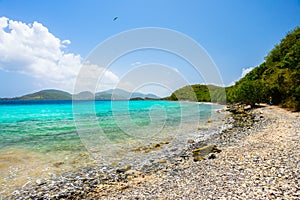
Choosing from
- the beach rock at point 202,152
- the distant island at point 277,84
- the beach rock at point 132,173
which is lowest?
the beach rock at point 132,173

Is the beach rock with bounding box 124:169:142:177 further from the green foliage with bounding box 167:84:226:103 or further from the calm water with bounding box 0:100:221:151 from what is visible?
the green foliage with bounding box 167:84:226:103

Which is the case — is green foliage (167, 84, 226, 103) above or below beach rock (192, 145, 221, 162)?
above

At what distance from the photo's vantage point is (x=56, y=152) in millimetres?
13398

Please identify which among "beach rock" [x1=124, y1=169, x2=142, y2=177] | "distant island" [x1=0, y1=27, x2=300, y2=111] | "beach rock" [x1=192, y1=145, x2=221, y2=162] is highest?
"distant island" [x1=0, y1=27, x2=300, y2=111]

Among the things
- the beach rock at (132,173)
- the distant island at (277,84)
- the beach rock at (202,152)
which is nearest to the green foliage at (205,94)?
the distant island at (277,84)

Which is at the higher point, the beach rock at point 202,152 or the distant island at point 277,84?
the distant island at point 277,84

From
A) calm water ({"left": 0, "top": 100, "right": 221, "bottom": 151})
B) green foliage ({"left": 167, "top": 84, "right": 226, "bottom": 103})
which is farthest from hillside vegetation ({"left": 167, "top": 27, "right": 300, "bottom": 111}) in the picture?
green foliage ({"left": 167, "top": 84, "right": 226, "bottom": 103})

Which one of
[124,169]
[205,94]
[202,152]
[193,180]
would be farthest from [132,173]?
[205,94]

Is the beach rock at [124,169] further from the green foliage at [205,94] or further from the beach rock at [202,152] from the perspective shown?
the green foliage at [205,94]

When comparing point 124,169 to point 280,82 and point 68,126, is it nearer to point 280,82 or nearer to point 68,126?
point 68,126

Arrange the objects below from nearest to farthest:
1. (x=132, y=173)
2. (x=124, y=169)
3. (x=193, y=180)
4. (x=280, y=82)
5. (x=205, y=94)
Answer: (x=193, y=180) < (x=132, y=173) < (x=124, y=169) < (x=280, y=82) < (x=205, y=94)

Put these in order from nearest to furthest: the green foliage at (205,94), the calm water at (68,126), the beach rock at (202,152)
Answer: the beach rock at (202,152) < the calm water at (68,126) < the green foliage at (205,94)

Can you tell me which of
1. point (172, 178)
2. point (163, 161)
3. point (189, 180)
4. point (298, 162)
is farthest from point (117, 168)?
point (298, 162)

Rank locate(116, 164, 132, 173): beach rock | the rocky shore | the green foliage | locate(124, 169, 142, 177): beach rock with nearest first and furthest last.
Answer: the rocky shore < locate(124, 169, 142, 177): beach rock < locate(116, 164, 132, 173): beach rock < the green foliage
